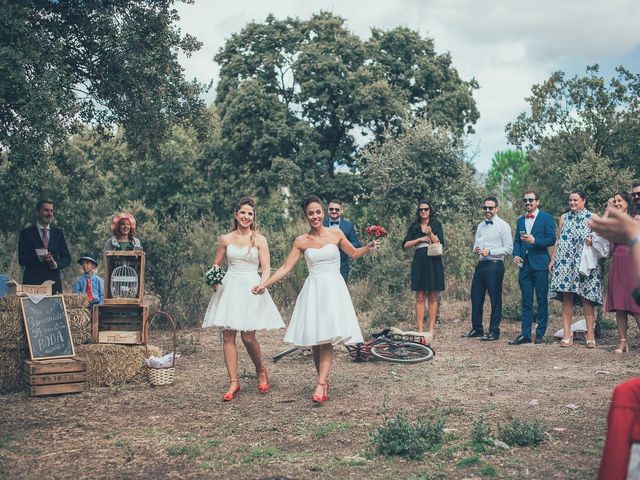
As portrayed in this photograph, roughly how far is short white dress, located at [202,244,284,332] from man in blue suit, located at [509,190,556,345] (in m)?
5.04

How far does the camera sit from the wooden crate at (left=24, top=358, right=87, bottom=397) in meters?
9.48

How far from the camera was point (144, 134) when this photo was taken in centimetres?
1391

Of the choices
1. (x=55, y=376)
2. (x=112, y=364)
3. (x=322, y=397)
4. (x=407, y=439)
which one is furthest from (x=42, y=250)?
(x=407, y=439)

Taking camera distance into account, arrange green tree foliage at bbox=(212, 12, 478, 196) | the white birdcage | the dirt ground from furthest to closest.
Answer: green tree foliage at bbox=(212, 12, 478, 196)
the white birdcage
the dirt ground

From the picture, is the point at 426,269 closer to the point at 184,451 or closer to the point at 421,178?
the point at 421,178

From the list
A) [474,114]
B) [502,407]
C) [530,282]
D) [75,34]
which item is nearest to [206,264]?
[75,34]

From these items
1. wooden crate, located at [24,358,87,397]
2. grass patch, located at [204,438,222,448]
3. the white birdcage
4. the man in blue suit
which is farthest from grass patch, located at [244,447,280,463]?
the man in blue suit

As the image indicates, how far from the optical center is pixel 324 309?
884 cm

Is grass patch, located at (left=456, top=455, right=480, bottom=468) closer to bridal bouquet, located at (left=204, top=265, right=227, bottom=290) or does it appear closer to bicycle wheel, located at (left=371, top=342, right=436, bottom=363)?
bridal bouquet, located at (left=204, top=265, right=227, bottom=290)

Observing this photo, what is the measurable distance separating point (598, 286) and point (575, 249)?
666 mm

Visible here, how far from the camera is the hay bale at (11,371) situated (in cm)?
980

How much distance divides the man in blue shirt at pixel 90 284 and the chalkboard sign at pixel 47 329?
186 cm

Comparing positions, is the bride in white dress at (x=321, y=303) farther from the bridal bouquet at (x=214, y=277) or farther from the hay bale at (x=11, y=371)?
the hay bale at (x=11, y=371)

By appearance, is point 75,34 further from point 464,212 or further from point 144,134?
point 464,212
